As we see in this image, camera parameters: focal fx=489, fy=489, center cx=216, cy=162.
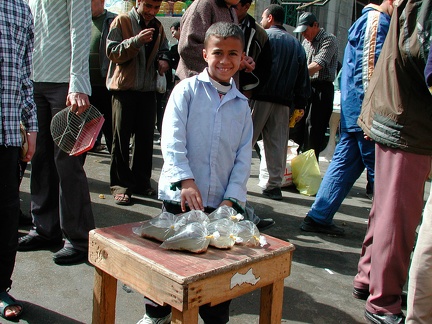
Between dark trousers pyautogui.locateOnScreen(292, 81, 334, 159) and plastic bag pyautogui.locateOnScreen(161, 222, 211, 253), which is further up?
dark trousers pyautogui.locateOnScreen(292, 81, 334, 159)

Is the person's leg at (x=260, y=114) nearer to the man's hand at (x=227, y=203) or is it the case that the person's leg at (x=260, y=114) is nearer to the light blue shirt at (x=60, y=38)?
the light blue shirt at (x=60, y=38)

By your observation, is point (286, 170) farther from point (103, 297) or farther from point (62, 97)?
point (103, 297)

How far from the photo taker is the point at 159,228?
6.55ft

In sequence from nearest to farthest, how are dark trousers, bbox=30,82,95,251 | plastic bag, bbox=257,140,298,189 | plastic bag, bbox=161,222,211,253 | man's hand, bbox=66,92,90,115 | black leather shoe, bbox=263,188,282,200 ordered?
plastic bag, bbox=161,222,211,253, man's hand, bbox=66,92,90,115, dark trousers, bbox=30,82,95,251, black leather shoe, bbox=263,188,282,200, plastic bag, bbox=257,140,298,189

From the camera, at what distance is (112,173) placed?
16.6 ft

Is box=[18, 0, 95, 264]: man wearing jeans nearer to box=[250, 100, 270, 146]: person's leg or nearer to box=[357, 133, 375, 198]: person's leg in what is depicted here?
box=[357, 133, 375, 198]: person's leg

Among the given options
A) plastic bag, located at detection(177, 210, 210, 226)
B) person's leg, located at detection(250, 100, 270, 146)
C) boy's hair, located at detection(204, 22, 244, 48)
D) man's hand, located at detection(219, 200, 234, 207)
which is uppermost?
boy's hair, located at detection(204, 22, 244, 48)

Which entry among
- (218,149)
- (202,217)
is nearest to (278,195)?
(218,149)

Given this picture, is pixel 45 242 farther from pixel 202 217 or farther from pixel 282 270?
pixel 282 270

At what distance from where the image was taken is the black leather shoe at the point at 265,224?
436cm

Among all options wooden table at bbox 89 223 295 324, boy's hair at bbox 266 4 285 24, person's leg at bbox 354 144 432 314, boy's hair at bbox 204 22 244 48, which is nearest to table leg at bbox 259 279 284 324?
wooden table at bbox 89 223 295 324

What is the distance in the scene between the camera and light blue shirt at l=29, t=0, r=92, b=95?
124 inches

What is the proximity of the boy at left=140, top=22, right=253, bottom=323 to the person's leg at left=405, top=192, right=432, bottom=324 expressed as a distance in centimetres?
88

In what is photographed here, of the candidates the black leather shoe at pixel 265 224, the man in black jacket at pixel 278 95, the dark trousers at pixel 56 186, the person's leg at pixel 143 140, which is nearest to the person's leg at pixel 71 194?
the dark trousers at pixel 56 186
